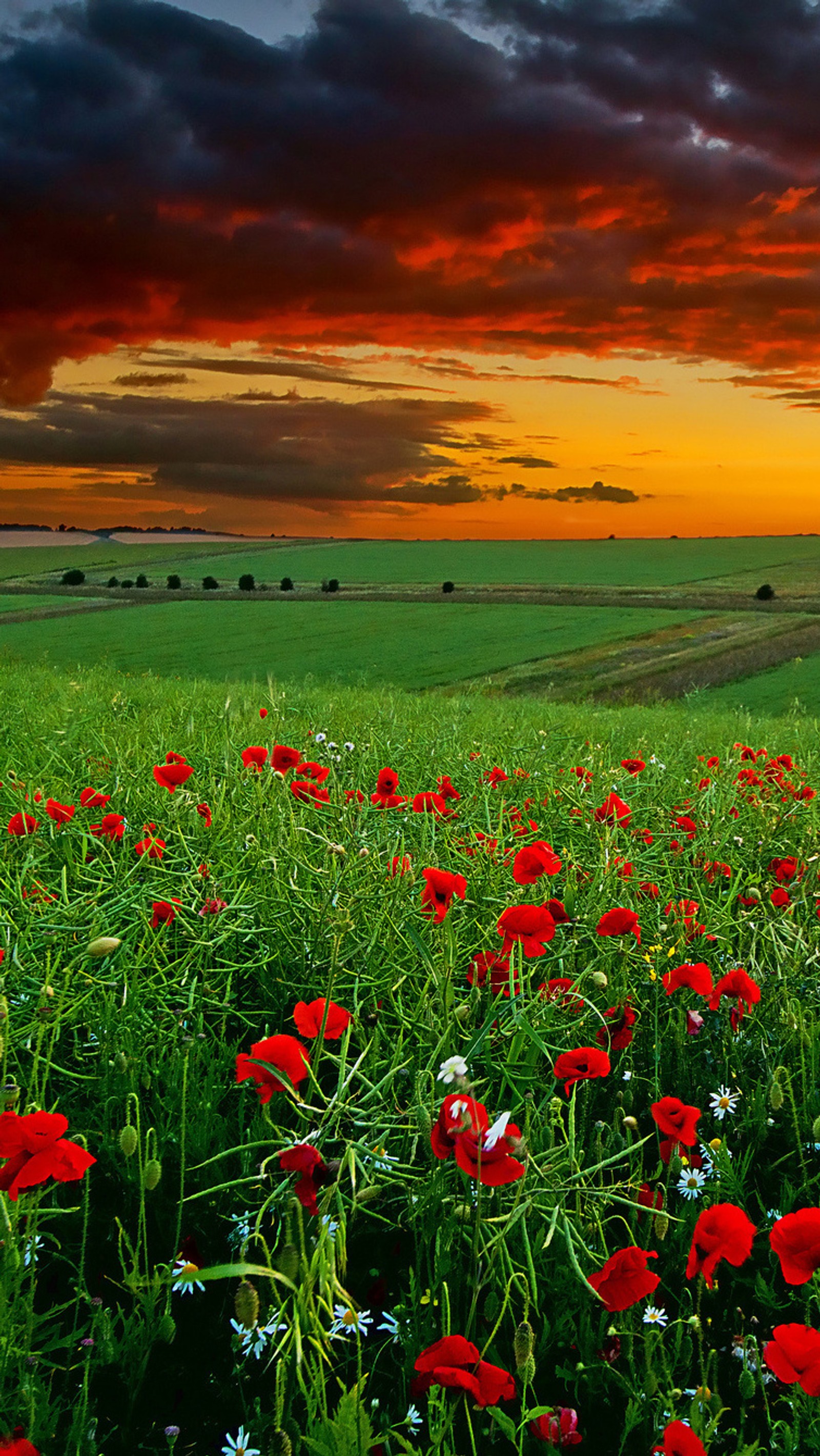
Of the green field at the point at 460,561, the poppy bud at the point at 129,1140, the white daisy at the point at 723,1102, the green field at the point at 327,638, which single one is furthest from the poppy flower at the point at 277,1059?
the green field at the point at 460,561

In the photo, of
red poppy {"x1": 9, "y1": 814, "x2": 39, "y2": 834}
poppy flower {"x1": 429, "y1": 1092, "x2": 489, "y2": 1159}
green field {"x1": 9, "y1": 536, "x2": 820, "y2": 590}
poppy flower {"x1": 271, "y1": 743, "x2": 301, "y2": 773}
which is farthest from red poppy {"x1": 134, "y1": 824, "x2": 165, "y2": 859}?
green field {"x1": 9, "y1": 536, "x2": 820, "y2": 590}

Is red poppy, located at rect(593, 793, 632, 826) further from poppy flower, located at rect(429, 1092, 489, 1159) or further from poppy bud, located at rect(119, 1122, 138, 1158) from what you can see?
poppy bud, located at rect(119, 1122, 138, 1158)

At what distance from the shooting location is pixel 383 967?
8.96 ft

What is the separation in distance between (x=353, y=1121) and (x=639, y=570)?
73.9 metres

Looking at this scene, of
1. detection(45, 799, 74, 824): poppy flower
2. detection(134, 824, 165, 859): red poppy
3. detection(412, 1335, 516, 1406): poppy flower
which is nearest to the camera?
detection(412, 1335, 516, 1406): poppy flower

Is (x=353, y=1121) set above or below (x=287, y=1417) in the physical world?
above

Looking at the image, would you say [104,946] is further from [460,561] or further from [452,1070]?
[460,561]

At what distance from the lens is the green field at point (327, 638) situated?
97.2 ft

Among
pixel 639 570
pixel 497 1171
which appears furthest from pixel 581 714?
pixel 639 570

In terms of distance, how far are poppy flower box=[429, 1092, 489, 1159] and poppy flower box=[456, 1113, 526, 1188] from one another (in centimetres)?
1

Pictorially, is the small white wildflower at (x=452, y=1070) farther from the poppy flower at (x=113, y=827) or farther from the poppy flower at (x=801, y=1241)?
the poppy flower at (x=113, y=827)

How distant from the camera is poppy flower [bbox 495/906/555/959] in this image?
203 centimetres

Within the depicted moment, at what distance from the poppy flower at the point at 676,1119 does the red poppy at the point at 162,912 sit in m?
1.49

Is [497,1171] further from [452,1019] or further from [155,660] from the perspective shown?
[155,660]
